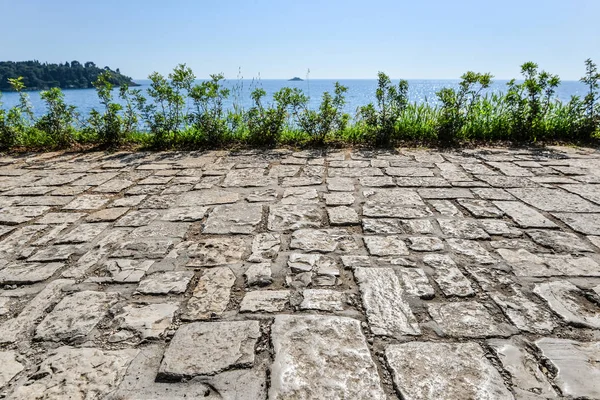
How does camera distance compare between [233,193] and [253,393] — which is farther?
[233,193]

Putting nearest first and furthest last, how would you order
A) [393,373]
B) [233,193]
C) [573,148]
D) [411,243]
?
[393,373], [411,243], [233,193], [573,148]

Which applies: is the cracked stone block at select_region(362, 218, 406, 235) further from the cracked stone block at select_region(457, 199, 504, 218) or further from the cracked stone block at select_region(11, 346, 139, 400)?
the cracked stone block at select_region(11, 346, 139, 400)

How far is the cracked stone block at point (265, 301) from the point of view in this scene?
1724 millimetres

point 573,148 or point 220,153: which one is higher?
point 573,148

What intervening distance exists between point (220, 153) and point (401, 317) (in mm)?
3994

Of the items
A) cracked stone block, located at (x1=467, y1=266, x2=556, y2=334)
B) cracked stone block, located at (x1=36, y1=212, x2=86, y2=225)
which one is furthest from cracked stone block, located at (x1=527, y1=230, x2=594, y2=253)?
cracked stone block, located at (x1=36, y1=212, x2=86, y2=225)

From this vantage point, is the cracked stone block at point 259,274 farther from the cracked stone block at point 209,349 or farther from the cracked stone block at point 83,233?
the cracked stone block at point 83,233

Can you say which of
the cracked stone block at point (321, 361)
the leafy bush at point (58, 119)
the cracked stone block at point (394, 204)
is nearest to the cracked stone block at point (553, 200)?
the cracked stone block at point (394, 204)

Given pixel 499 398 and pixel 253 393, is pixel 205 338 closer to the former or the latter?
pixel 253 393

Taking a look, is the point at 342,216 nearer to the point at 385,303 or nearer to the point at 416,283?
the point at 416,283

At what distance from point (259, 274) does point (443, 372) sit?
3.39ft

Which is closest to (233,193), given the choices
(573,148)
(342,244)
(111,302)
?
(342,244)

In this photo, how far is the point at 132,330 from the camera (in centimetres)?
160

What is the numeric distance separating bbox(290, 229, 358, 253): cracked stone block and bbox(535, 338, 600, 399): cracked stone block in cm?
112
